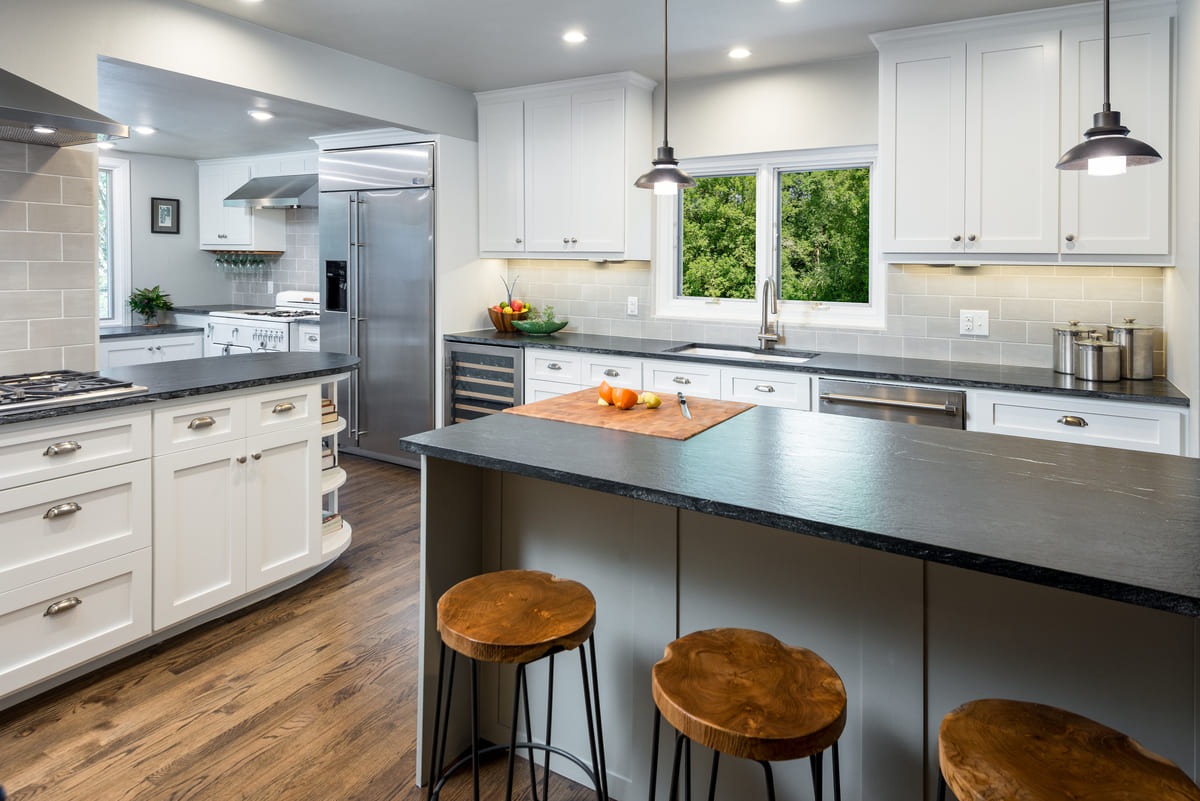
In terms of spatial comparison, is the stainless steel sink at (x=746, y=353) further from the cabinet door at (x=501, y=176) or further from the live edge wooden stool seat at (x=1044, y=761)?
the live edge wooden stool seat at (x=1044, y=761)

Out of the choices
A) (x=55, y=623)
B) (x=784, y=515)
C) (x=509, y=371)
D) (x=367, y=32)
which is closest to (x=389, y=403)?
(x=509, y=371)

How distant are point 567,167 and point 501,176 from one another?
0.54 metres

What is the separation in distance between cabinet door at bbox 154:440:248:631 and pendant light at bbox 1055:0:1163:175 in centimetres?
282

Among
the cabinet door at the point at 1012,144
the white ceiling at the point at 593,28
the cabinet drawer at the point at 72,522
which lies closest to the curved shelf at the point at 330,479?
the cabinet drawer at the point at 72,522

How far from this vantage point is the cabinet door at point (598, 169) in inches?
173

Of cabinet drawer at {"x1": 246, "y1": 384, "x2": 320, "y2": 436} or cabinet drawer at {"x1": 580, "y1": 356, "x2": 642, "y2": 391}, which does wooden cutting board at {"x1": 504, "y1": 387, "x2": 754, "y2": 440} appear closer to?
cabinet drawer at {"x1": 246, "y1": 384, "x2": 320, "y2": 436}

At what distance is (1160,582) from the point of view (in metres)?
1.07

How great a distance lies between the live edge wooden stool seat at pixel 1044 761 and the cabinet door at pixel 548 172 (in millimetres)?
3847

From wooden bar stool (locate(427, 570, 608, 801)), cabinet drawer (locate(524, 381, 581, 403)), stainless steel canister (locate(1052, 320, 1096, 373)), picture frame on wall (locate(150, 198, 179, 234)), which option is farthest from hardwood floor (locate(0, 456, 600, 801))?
picture frame on wall (locate(150, 198, 179, 234))

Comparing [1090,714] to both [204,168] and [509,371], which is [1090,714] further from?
[204,168]

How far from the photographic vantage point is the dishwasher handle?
10.7 feet

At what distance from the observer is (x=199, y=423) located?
2.63 meters

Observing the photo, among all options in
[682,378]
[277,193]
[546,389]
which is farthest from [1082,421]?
[277,193]

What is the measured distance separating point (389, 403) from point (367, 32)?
7.91 ft
